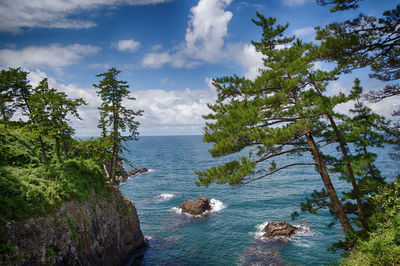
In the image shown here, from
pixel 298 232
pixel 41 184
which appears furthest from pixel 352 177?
pixel 41 184

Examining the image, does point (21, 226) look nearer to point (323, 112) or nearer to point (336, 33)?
point (323, 112)

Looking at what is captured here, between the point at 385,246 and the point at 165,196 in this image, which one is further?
the point at 165,196

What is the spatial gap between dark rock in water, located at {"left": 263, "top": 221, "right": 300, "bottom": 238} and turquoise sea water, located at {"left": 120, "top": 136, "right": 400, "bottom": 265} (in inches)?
34.5

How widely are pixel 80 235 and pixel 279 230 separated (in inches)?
831

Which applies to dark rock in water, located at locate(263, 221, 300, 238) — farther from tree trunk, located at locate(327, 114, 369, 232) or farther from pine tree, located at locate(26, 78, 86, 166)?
pine tree, located at locate(26, 78, 86, 166)

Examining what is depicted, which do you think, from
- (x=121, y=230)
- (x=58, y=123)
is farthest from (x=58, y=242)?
(x=58, y=123)

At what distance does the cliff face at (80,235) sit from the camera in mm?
11094

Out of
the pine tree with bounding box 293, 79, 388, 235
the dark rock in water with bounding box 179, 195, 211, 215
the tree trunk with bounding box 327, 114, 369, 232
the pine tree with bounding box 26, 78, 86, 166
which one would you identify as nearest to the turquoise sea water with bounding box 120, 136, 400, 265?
the dark rock in water with bounding box 179, 195, 211, 215

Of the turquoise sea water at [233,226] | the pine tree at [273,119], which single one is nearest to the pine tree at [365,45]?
the pine tree at [273,119]

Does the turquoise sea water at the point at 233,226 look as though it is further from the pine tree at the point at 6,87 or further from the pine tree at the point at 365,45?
the pine tree at the point at 6,87

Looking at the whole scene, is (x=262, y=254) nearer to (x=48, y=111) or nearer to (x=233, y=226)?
(x=233, y=226)

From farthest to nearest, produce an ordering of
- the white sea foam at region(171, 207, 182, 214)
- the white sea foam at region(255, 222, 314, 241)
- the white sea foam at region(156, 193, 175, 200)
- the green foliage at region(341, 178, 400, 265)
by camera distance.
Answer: the white sea foam at region(156, 193, 175, 200)
the white sea foam at region(171, 207, 182, 214)
the white sea foam at region(255, 222, 314, 241)
the green foliage at region(341, 178, 400, 265)

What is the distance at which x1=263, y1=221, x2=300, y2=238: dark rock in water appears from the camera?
24.1 m

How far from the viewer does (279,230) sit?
2452 cm
